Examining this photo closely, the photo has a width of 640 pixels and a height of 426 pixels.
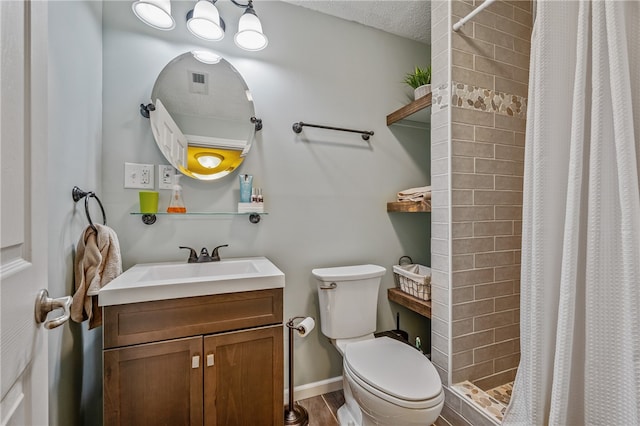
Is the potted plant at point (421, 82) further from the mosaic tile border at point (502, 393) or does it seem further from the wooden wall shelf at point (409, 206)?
the mosaic tile border at point (502, 393)

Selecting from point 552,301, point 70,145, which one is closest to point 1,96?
Result: point 70,145

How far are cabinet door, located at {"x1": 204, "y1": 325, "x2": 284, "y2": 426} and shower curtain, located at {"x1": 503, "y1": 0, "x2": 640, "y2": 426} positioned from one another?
1045 millimetres

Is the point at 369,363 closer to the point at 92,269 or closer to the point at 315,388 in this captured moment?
the point at 315,388

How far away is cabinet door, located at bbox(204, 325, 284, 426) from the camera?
110cm

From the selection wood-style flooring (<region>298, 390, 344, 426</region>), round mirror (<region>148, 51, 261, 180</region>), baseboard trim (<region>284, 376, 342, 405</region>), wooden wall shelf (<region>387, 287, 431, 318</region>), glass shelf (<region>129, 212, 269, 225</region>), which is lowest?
wood-style flooring (<region>298, 390, 344, 426</region>)

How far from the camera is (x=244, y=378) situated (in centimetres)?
115

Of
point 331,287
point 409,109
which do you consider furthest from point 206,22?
point 331,287

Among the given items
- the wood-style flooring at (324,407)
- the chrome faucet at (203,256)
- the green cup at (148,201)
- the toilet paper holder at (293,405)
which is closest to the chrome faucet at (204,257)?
the chrome faucet at (203,256)

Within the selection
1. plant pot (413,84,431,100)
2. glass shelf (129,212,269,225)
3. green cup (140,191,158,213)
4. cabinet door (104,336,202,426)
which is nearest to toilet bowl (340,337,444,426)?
cabinet door (104,336,202,426)

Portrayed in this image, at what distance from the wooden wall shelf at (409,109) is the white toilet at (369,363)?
105cm

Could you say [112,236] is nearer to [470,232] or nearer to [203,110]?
[203,110]

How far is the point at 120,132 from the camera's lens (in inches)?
54.1

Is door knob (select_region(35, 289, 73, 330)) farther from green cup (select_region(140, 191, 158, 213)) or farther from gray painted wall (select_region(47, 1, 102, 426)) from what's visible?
green cup (select_region(140, 191, 158, 213))

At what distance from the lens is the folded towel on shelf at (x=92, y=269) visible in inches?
41.3
